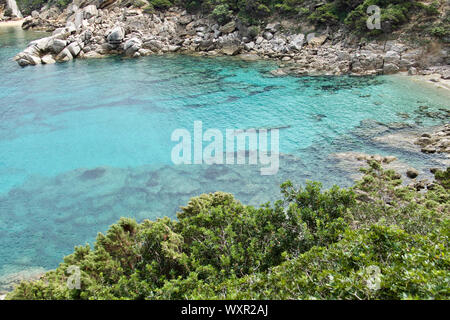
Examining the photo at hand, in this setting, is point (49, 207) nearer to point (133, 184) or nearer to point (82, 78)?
point (133, 184)

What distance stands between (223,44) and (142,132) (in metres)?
23.0

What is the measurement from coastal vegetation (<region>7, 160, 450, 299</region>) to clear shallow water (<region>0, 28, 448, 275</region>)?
492 cm

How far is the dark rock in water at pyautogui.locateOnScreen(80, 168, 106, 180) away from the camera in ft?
61.4

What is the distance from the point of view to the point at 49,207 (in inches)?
640

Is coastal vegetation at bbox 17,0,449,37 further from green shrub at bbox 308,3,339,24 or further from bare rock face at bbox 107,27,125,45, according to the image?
bare rock face at bbox 107,27,125,45

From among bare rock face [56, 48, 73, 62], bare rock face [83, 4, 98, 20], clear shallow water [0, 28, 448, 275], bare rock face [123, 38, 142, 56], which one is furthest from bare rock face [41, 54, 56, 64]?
bare rock face [83, 4, 98, 20]

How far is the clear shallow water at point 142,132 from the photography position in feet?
52.1

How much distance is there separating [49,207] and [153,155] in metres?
6.78

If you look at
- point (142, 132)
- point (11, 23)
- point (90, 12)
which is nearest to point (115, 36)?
point (90, 12)

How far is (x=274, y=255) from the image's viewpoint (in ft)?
31.0

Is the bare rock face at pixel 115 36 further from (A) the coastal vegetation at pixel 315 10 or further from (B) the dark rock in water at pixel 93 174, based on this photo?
(B) the dark rock in water at pixel 93 174

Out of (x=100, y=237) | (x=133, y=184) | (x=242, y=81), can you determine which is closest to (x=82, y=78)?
(x=242, y=81)

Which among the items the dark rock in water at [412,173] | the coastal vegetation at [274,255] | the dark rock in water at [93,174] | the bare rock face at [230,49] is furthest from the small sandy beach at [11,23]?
the dark rock in water at [412,173]
